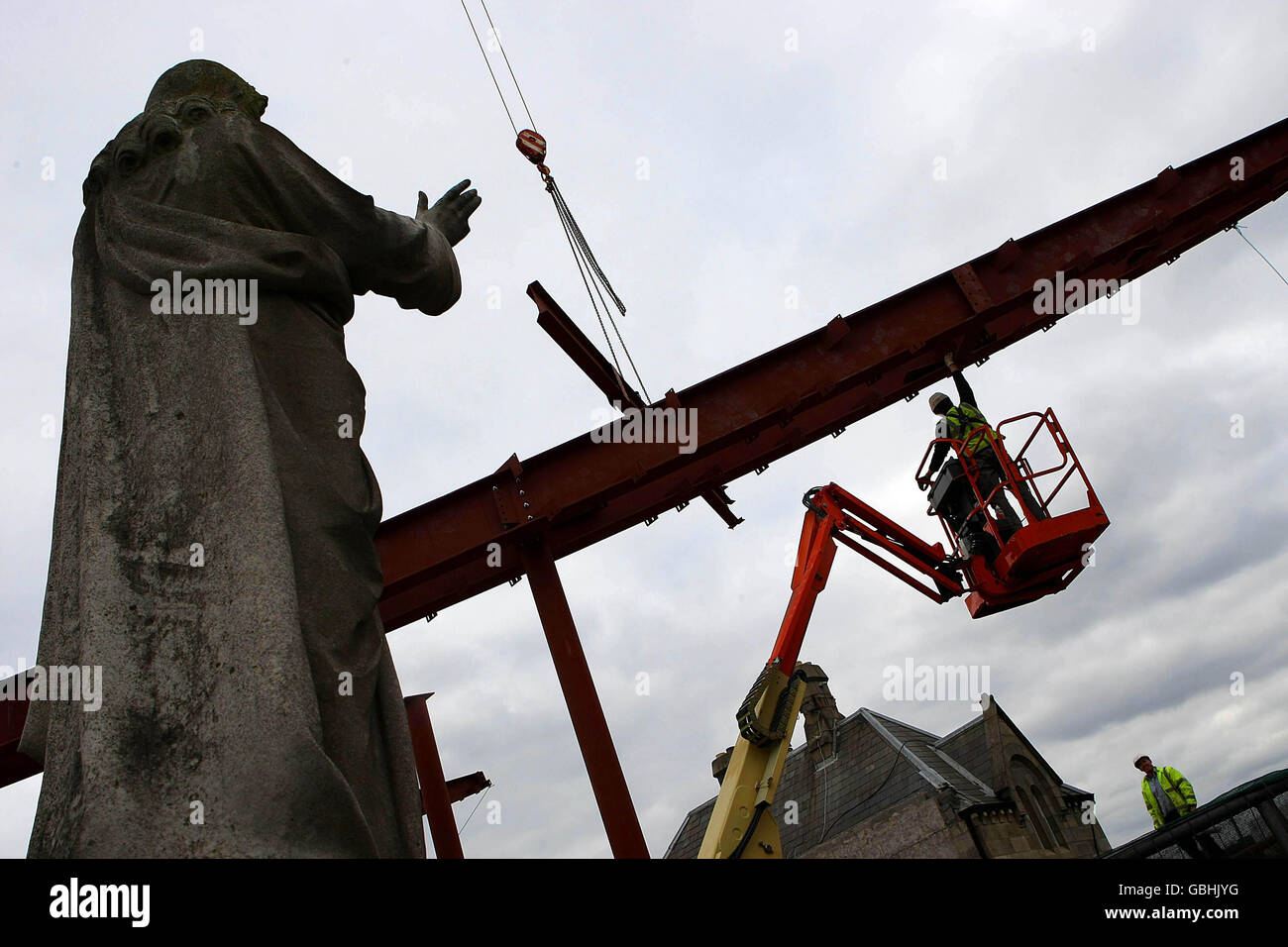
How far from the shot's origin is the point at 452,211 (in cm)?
301

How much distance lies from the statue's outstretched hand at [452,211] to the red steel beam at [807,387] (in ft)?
15.9

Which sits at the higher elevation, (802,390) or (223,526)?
(802,390)

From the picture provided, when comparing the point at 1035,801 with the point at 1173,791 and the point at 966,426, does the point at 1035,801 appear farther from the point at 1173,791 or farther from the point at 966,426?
the point at 966,426

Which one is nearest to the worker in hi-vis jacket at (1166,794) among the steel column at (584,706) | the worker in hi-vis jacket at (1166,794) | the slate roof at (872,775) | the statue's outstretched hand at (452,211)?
the worker in hi-vis jacket at (1166,794)

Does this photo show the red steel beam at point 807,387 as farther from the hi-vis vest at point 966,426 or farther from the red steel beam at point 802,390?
the hi-vis vest at point 966,426

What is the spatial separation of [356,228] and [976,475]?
288 inches

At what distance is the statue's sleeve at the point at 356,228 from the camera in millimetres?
2469

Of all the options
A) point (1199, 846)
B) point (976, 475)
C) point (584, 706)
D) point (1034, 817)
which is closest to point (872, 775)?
point (1034, 817)

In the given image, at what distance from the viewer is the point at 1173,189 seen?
9.32m

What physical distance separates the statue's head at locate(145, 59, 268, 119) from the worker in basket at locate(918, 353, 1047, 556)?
23.6 ft

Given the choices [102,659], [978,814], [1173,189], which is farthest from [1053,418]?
[978,814]

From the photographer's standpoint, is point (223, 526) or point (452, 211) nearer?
point (223, 526)

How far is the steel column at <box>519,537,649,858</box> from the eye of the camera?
6.91 m
